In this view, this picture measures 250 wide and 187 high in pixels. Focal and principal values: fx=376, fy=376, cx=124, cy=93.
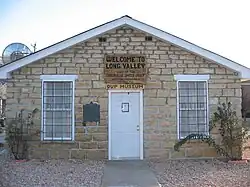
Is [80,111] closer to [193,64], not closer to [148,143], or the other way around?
[148,143]

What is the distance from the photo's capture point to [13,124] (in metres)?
12.2

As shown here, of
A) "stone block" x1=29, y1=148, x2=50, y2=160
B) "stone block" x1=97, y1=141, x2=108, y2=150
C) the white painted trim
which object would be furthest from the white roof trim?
"stone block" x1=97, y1=141, x2=108, y2=150

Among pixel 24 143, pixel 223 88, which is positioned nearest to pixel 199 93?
pixel 223 88

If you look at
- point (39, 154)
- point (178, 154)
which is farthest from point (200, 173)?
point (39, 154)

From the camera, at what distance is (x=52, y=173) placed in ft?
32.4

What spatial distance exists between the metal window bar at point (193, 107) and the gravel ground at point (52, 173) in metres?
3.20

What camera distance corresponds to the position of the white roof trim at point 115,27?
12.2m

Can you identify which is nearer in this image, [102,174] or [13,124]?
[102,174]

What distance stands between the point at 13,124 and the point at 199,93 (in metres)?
6.25

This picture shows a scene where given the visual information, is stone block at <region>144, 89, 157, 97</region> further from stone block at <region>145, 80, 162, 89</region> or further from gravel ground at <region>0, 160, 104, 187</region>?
gravel ground at <region>0, 160, 104, 187</region>

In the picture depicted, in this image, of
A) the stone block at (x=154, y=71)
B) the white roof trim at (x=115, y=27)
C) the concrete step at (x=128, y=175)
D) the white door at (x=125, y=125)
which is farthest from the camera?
the stone block at (x=154, y=71)

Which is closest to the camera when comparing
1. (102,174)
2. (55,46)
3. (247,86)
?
(102,174)

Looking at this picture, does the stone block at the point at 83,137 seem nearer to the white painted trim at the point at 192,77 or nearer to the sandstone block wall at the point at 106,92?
the sandstone block wall at the point at 106,92

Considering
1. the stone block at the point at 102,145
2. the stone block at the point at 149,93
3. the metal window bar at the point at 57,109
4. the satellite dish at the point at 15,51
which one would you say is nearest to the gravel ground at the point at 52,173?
the stone block at the point at 102,145
